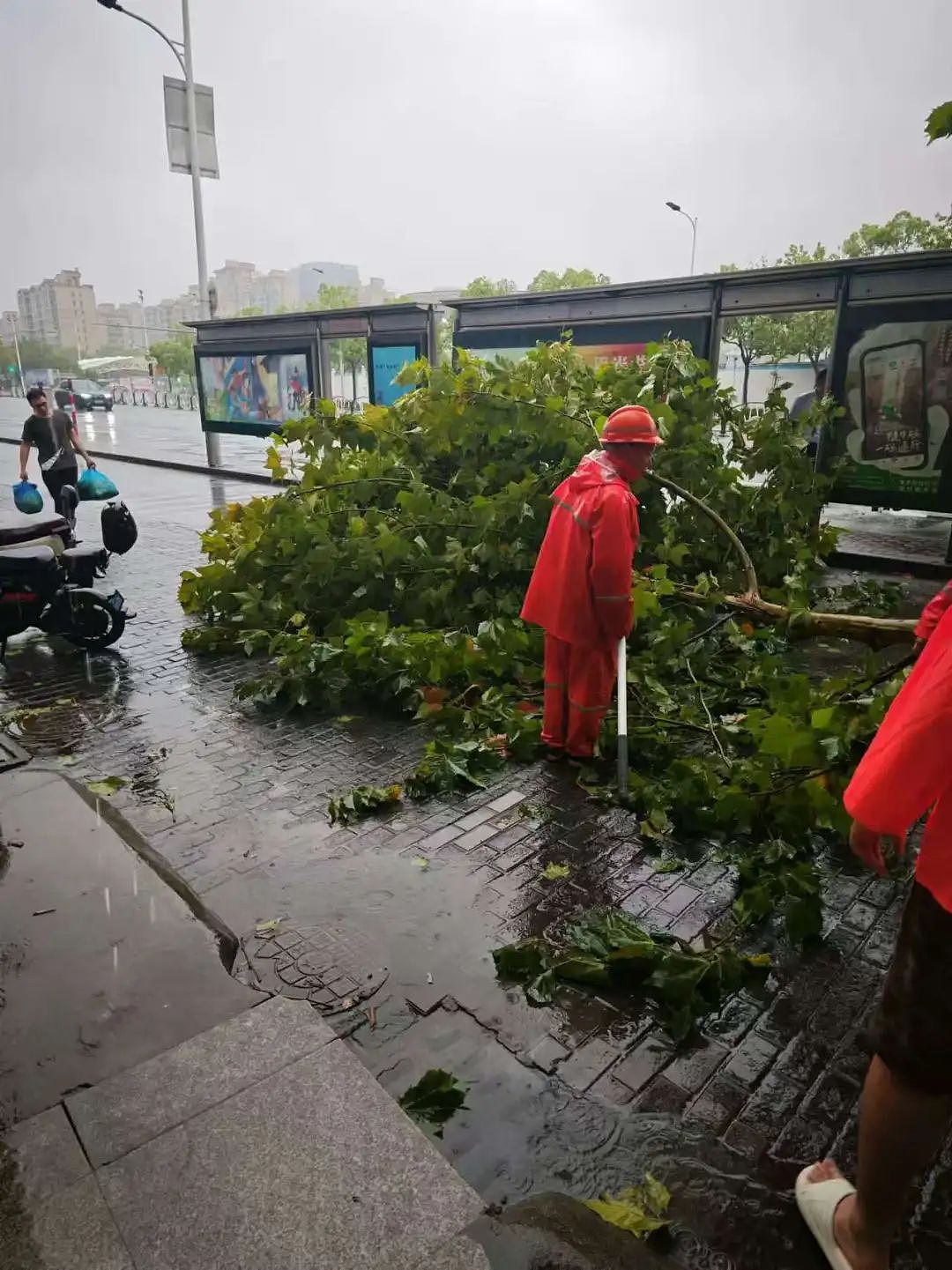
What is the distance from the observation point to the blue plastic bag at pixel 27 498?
35.2ft

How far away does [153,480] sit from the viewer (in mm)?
19484

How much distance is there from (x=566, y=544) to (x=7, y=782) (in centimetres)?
346

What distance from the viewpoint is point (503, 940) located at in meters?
3.39

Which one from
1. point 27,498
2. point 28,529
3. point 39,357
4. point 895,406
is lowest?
point 27,498

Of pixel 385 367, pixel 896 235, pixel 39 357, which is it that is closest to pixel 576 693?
pixel 385 367

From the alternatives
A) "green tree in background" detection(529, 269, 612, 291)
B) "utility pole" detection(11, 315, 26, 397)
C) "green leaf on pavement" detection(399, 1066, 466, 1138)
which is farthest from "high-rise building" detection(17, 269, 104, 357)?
"green leaf on pavement" detection(399, 1066, 466, 1138)

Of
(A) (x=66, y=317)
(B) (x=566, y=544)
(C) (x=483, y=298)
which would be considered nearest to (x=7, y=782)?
(B) (x=566, y=544)

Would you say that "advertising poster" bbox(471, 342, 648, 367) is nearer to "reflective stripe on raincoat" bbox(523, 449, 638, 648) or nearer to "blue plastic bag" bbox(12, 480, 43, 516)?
"blue plastic bag" bbox(12, 480, 43, 516)

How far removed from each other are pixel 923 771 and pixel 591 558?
10.00 feet

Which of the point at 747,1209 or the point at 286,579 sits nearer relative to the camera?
the point at 747,1209

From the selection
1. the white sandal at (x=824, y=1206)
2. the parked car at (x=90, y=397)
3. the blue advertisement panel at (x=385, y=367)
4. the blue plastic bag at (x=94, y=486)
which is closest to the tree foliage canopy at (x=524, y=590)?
the white sandal at (x=824, y=1206)

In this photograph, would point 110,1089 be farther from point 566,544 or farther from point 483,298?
point 483,298

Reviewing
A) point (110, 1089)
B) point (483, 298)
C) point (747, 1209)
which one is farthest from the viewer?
point (483, 298)

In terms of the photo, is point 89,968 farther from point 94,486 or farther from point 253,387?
point 253,387
